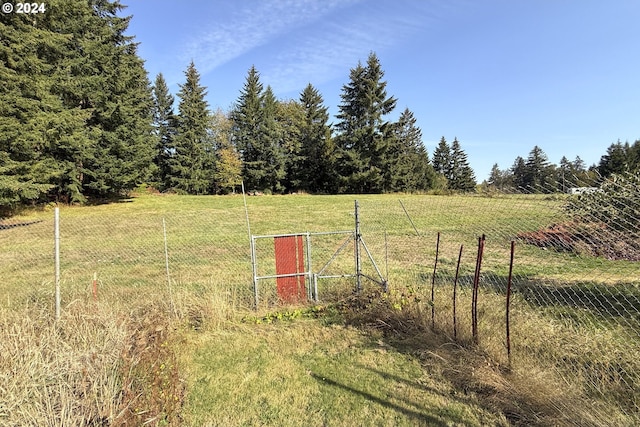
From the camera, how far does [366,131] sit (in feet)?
117

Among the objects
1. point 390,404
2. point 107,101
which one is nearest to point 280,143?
point 107,101

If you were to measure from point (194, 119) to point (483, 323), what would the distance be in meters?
36.3

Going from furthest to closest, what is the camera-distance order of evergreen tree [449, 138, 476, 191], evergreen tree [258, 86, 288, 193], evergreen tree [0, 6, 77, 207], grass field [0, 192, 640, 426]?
evergreen tree [449, 138, 476, 191] → evergreen tree [258, 86, 288, 193] → evergreen tree [0, 6, 77, 207] → grass field [0, 192, 640, 426]

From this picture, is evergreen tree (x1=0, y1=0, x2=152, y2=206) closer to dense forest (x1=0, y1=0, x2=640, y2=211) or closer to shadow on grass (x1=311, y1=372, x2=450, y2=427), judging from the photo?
dense forest (x1=0, y1=0, x2=640, y2=211)

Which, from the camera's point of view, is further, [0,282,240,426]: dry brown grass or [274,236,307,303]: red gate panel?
[274,236,307,303]: red gate panel

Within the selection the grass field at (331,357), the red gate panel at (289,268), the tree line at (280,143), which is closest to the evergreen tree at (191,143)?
the tree line at (280,143)

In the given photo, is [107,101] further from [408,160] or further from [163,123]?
[408,160]

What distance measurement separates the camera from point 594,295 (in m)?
5.86

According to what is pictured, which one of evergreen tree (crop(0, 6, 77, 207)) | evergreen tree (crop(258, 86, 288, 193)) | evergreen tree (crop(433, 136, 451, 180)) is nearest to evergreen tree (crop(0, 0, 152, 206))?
evergreen tree (crop(0, 6, 77, 207))

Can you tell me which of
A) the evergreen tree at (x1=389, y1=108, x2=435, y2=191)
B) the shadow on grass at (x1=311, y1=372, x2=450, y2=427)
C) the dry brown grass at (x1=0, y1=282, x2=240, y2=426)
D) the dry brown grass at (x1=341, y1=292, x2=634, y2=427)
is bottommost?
the shadow on grass at (x1=311, y1=372, x2=450, y2=427)

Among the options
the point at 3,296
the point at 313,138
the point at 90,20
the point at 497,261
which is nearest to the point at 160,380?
the point at 3,296

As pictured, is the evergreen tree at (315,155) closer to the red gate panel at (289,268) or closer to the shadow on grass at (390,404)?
the red gate panel at (289,268)

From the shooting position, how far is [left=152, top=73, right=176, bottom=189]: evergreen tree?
1505 inches

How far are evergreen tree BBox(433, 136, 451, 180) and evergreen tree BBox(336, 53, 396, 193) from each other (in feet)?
90.3
